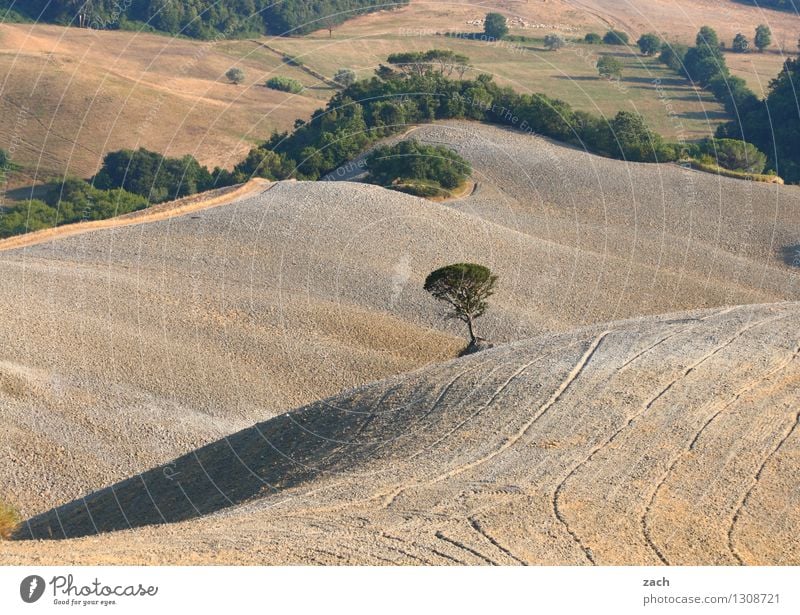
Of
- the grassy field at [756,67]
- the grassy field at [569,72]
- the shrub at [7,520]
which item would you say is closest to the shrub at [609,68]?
the grassy field at [569,72]

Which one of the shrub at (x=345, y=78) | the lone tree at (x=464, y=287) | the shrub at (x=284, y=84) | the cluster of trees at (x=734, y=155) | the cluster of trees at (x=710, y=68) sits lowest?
the shrub at (x=284, y=84)

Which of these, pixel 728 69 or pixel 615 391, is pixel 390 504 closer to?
pixel 615 391

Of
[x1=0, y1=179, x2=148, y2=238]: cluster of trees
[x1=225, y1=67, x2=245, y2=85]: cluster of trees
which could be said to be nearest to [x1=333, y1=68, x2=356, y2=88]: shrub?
A: [x1=225, y1=67, x2=245, y2=85]: cluster of trees

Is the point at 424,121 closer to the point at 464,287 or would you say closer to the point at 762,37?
the point at 464,287

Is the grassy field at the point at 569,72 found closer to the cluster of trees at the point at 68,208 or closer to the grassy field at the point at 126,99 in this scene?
the grassy field at the point at 126,99

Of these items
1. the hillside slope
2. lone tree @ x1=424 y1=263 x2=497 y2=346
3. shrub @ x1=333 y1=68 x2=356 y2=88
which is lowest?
shrub @ x1=333 y1=68 x2=356 y2=88

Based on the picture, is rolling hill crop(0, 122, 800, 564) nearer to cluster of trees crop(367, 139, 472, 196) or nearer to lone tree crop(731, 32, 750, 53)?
cluster of trees crop(367, 139, 472, 196)

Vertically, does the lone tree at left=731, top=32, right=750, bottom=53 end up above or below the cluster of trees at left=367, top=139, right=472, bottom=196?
below
